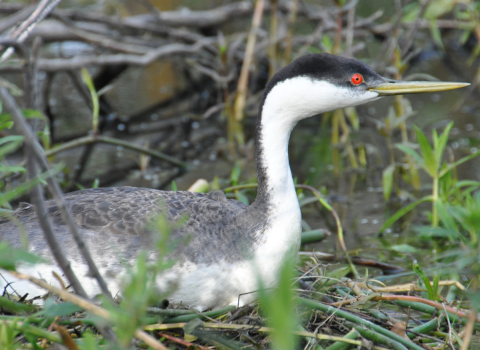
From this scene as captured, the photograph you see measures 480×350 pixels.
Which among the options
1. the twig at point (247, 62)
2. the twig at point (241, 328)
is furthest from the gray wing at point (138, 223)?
the twig at point (247, 62)

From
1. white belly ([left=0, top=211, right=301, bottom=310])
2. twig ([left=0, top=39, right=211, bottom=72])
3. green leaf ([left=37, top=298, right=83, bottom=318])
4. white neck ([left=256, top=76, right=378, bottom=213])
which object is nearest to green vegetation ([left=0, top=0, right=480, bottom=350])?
green leaf ([left=37, top=298, right=83, bottom=318])

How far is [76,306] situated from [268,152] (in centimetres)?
148

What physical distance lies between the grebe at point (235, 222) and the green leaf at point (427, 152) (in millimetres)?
760

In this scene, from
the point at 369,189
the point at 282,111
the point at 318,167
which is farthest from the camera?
the point at 318,167

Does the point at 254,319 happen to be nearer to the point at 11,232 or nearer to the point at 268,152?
the point at 268,152

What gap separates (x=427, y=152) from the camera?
3.91 m

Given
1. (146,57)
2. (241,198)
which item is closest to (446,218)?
(241,198)

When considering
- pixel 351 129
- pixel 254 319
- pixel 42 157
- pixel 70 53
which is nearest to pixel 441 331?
pixel 254 319

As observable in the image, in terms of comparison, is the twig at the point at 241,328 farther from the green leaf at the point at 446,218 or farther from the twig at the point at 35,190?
the green leaf at the point at 446,218

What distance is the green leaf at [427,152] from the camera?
384 cm

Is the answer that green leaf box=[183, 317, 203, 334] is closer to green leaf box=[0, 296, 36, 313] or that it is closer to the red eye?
green leaf box=[0, 296, 36, 313]

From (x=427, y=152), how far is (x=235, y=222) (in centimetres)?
157

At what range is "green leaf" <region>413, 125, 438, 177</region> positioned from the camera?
3.84 meters

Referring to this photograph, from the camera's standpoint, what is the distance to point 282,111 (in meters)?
3.06
